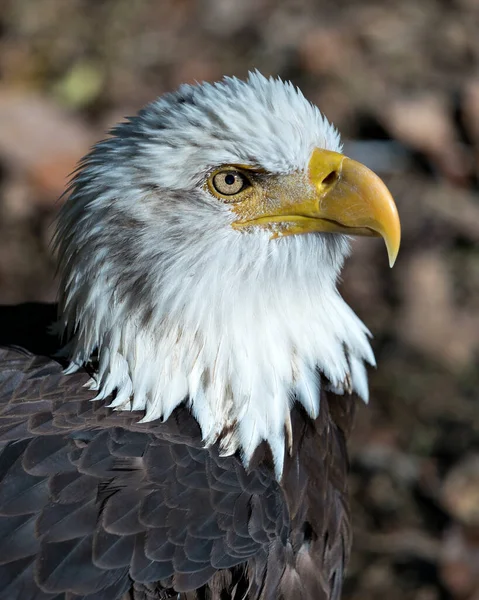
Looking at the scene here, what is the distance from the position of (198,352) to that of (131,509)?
64cm

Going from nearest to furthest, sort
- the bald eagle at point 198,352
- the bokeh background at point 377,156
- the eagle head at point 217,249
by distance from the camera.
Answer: the bald eagle at point 198,352 → the eagle head at point 217,249 → the bokeh background at point 377,156

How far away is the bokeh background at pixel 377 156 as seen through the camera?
5.50m

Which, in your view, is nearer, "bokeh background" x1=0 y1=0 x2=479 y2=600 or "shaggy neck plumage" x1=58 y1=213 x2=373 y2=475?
"shaggy neck plumage" x1=58 y1=213 x2=373 y2=475

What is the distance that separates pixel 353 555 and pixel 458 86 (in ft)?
14.3

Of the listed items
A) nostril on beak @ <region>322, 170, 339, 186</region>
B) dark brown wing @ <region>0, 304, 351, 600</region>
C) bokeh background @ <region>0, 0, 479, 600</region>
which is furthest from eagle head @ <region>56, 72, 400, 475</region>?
bokeh background @ <region>0, 0, 479, 600</region>

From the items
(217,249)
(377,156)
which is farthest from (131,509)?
(377,156)

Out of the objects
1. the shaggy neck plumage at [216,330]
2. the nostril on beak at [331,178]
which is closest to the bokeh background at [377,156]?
the shaggy neck plumage at [216,330]

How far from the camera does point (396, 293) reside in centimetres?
681

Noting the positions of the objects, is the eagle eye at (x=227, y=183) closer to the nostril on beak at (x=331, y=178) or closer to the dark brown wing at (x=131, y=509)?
the nostril on beak at (x=331, y=178)

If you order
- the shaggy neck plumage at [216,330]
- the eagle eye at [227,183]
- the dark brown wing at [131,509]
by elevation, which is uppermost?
the eagle eye at [227,183]

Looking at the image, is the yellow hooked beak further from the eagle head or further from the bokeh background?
the bokeh background

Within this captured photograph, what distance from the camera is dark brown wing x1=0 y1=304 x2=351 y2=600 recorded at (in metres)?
3.18

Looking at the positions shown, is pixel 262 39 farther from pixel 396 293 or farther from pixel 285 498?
pixel 285 498

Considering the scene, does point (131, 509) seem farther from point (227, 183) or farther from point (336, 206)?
point (336, 206)
